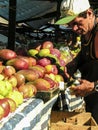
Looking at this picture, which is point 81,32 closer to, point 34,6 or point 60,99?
point 60,99

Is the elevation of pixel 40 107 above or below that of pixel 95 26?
below

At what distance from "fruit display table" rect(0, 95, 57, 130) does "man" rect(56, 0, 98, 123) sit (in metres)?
0.42

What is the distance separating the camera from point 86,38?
4.37 meters

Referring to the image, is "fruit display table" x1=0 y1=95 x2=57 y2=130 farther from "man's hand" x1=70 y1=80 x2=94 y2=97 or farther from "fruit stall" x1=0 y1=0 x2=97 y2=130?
"man's hand" x1=70 y1=80 x2=94 y2=97

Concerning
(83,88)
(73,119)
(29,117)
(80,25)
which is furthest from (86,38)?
(29,117)

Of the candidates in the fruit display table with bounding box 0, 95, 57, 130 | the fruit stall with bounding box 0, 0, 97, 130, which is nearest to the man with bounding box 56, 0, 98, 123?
the fruit stall with bounding box 0, 0, 97, 130

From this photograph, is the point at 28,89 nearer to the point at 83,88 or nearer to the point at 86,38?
the point at 83,88

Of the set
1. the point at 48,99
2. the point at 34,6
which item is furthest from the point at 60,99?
the point at 34,6

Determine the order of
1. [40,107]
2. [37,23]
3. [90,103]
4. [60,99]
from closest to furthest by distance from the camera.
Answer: [40,107] < [90,103] < [60,99] < [37,23]

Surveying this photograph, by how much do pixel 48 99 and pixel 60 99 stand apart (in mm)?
1384

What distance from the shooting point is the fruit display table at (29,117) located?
297 cm

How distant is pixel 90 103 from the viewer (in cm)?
468

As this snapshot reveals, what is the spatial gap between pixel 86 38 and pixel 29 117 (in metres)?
1.31

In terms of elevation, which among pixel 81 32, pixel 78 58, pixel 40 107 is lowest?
pixel 40 107
